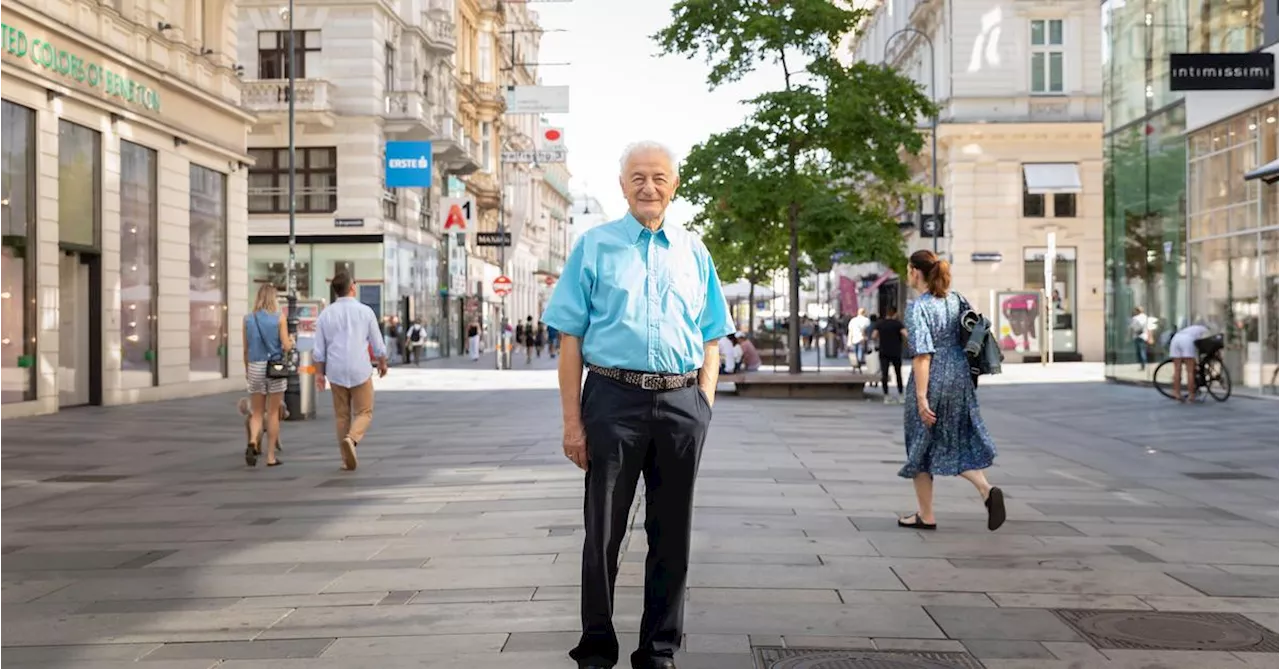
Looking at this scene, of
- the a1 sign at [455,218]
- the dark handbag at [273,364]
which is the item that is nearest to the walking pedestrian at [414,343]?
the a1 sign at [455,218]

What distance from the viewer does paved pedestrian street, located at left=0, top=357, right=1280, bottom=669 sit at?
5.24 metres

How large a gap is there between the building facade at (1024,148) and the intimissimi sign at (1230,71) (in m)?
24.0

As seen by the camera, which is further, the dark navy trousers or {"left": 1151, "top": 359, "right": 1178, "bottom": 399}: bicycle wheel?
{"left": 1151, "top": 359, "right": 1178, "bottom": 399}: bicycle wheel

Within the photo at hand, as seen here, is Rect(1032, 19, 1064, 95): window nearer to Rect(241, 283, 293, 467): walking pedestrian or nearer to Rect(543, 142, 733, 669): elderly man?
Rect(241, 283, 293, 467): walking pedestrian

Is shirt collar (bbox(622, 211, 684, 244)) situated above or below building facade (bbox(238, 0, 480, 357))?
below

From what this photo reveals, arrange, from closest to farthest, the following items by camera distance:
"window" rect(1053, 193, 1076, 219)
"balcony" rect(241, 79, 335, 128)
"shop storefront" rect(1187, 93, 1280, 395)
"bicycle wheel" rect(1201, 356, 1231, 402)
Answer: "bicycle wheel" rect(1201, 356, 1231, 402)
"shop storefront" rect(1187, 93, 1280, 395)
"balcony" rect(241, 79, 335, 128)
"window" rect(1053, 193, 1076, 219)

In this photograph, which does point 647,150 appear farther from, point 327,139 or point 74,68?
point 327,139

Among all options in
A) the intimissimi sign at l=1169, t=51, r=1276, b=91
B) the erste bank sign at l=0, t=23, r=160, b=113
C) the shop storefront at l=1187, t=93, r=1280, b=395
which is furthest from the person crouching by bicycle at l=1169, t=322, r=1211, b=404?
the erste bank sign at l=0, t=23, r=160, b=113

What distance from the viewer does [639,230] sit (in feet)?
15.1

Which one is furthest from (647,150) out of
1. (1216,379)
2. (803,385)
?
(803,385)

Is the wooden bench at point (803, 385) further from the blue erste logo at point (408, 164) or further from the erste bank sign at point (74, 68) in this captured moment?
the blue erste logo at point (408, 164)

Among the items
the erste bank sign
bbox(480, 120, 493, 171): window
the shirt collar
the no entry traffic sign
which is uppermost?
bbox(480, 120, 493, 171): window

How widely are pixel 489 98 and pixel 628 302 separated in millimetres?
57484

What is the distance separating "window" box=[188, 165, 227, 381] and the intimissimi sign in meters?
17.1
